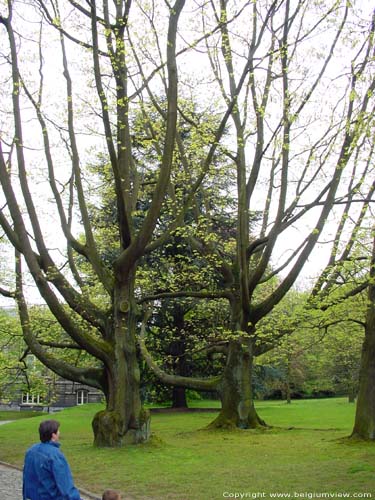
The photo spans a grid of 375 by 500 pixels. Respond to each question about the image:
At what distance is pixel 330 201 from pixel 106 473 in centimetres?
889

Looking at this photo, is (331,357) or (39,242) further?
(331,357)

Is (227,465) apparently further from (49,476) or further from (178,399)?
(178,399)

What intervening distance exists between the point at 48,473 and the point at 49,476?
3cm

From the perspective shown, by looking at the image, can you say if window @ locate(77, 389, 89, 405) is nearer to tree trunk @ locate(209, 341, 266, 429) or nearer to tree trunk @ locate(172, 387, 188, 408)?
tree trunk @ locate(172, 387, 188, 408)

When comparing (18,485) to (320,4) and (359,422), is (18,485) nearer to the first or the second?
(359,422)

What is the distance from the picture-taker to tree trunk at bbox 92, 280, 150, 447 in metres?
14.9

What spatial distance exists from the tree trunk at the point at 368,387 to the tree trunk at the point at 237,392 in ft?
15.0

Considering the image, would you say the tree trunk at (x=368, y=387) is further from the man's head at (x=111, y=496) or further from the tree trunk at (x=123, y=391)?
the man's head at (x=111, y=496)

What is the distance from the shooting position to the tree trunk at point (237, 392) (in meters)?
18.6

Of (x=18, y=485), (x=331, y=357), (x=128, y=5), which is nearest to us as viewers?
(x=18, y=485)

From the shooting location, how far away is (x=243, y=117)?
19.2 metres

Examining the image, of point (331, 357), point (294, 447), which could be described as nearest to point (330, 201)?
point (294, 447)

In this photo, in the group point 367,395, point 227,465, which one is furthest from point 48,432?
point 367,395

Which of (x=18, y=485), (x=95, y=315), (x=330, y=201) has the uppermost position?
(x=330, y=201)
